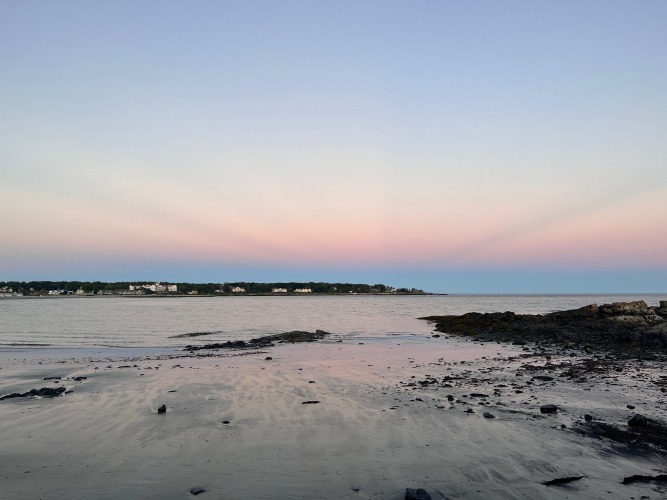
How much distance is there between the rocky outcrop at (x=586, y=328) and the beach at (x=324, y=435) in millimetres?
9066

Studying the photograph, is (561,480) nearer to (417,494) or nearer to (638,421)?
(417,494)

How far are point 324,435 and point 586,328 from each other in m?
31.5

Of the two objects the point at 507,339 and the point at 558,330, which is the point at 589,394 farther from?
the point at 558,330

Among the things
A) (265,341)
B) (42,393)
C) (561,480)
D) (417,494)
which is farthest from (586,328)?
(42,393)

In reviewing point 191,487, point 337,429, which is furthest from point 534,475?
point 191,487

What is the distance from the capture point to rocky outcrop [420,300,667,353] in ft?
88.1

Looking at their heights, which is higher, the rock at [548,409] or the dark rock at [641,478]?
the dark rock at [641,478]

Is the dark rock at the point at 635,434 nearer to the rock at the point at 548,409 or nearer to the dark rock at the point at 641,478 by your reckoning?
the rock at the point at 548,409

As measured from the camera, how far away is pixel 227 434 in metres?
10.2

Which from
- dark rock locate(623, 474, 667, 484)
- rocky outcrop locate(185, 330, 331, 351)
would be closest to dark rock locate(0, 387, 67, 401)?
rocky outcrop locate(185, 330, 331, 351)

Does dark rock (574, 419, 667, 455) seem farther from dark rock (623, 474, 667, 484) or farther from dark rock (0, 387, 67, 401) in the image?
dark rock (0, 387, 67, 401)

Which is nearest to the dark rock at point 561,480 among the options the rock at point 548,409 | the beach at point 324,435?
the beach at point 324,435

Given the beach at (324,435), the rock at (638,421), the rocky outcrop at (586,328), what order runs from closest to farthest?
1. the beach at (324,435)
2. the rock at (638,421)
3. the rocky outcrop at (586,328)

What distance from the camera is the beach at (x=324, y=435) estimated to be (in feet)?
24.3
